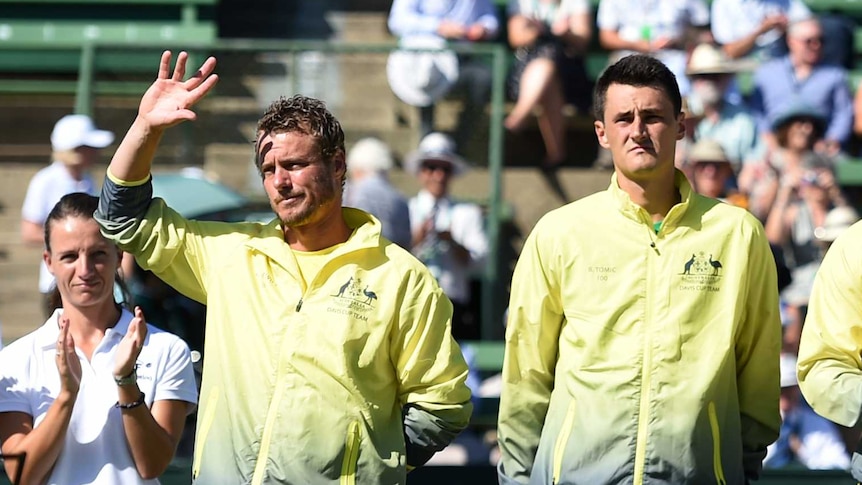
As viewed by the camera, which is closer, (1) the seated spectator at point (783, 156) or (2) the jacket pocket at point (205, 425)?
(2) the jacket pocket at point (205, 425)

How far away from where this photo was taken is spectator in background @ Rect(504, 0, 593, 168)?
8.89 m

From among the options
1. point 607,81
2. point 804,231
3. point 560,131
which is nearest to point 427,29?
point 560,131

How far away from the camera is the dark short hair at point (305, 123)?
384 centimetres

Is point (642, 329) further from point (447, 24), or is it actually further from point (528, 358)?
point (447, 24)

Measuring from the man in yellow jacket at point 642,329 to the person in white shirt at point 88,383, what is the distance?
1.00 meters

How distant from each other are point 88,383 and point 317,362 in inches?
30.1

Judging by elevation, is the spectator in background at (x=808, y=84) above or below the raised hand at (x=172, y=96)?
below

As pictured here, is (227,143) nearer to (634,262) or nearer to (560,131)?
(560,131)

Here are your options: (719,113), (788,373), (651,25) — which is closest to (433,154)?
(719,113)

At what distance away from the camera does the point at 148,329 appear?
425 centimetres

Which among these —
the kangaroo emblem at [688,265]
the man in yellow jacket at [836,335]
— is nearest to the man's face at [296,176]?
the kangaroo emblem at [688,265]

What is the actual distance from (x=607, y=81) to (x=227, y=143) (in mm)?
4460

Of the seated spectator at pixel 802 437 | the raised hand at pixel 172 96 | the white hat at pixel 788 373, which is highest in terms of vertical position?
the raised hand at pixel 172 96

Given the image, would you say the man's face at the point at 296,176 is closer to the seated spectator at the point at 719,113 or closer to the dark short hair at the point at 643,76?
the dark short hair at the point at 643,76
